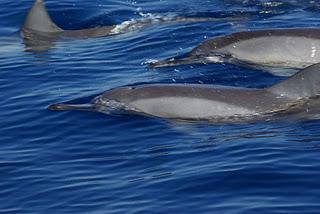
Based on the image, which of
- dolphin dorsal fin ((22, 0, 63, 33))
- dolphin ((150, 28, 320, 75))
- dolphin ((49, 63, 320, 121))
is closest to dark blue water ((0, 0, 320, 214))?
dolphin ((49, 63, 320, 121))

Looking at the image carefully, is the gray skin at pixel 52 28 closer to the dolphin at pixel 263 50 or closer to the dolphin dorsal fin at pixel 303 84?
the dolphin at pixel 263 50

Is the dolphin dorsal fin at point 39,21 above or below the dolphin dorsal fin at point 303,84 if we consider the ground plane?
below

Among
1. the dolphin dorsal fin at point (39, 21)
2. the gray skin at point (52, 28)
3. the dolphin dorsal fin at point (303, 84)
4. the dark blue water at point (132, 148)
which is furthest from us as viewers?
the dolphin dorsal fin at point (39, 21)

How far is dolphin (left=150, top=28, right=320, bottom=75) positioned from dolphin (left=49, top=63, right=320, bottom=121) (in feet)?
8.84

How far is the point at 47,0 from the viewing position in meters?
25.8

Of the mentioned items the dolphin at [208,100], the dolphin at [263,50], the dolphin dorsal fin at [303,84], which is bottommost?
the dolphin at [263,50]

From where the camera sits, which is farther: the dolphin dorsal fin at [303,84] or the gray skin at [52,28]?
the gray skin at [52,28]

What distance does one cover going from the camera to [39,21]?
2258 centimetres

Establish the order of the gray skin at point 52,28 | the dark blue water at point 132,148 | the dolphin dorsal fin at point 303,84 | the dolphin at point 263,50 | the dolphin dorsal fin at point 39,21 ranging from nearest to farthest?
the dark blue water at point 132,148 → the dolphin dorsal fin at point 303,84 → the dolphin at point 263,50 → the gray skin at point 52,28 → the dolphin dorsal fin at point 39,21

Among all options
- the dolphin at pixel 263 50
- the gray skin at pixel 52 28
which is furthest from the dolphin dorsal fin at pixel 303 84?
the gray skin at pixel 52 28

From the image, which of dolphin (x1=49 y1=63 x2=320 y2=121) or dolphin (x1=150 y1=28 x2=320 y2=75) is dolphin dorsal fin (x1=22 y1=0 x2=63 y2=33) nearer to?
dolphin (x1=150 y1=28 x2=320 y2=75)

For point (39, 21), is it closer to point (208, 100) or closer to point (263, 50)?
point (263, 50)

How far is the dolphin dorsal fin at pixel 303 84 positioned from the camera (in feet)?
48.6

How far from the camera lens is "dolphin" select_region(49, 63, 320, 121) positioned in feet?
48.9
